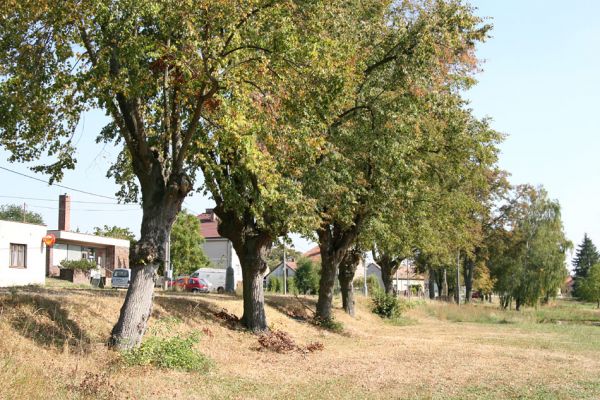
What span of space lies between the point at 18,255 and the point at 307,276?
45.4 m

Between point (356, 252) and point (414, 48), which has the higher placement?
point (414, 48)

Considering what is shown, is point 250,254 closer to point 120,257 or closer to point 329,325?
point 329,325

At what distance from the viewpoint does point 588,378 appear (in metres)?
14.6

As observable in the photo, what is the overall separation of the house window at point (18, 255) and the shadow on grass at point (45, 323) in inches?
1045

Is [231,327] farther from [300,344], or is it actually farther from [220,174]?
[220,174]

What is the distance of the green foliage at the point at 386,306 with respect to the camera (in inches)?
1508

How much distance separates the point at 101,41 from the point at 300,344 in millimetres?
11863

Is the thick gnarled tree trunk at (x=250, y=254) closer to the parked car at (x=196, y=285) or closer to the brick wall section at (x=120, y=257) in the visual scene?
the parked car at (x=196, y=285)

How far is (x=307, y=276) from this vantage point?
3132 inches

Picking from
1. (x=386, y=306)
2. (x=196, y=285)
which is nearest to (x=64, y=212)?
(x=196, y=285)

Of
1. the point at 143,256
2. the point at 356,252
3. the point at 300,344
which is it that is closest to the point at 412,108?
the point at 300,344

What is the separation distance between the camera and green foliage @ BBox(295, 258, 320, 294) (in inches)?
3024

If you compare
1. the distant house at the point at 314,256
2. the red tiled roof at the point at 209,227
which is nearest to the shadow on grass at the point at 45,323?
the red tiled roof at the point at 209,227

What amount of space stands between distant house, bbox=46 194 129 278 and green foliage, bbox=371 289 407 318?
22792 millimetres
